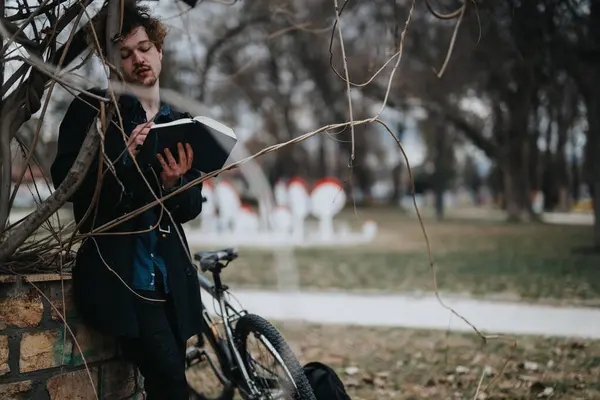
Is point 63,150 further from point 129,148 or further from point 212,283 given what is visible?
point 212,283

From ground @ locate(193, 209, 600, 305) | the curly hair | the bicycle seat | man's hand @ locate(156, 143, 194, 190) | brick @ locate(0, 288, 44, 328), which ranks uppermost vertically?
the curly hair

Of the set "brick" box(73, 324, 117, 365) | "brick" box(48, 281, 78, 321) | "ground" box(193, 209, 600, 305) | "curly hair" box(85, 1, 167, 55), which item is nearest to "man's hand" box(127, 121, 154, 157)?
"curly hair" box(85, 1, 167, 55)

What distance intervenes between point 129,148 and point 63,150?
0.36 metres

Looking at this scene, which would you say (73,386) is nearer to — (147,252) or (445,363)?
(147,252)

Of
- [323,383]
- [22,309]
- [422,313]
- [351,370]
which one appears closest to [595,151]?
[422,313]

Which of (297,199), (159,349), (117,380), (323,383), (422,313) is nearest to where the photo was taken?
(159,349)

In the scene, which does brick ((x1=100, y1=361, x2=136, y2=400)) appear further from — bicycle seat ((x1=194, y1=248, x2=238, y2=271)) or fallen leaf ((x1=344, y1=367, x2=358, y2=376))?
fallen leaf ((x1=344, y1=367, x2=358, y2=376))

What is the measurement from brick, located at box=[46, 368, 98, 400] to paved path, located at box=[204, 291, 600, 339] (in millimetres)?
3483

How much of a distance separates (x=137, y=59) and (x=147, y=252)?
2.43 feet

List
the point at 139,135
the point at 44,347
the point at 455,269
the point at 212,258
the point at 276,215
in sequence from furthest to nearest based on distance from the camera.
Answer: the point at 276,215 → the point at 455,269 → the point at 212,258 → the point at 44,347 → the point at 139,135

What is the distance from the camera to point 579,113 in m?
20.5

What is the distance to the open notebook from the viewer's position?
2697mm

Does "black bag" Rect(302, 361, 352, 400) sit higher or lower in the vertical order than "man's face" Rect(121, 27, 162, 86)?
lower

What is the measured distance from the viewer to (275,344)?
332cm
